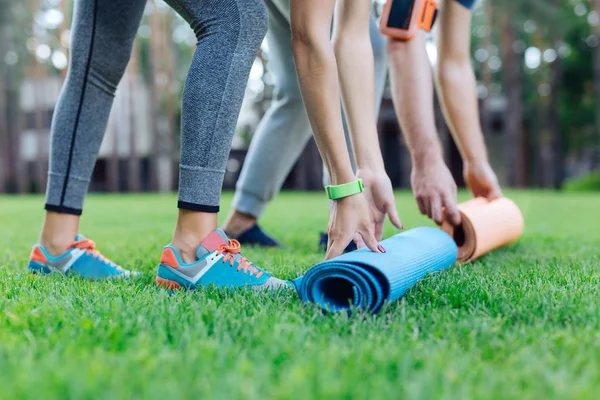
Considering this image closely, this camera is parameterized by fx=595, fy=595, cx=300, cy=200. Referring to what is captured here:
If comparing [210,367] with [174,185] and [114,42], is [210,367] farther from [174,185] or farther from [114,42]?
[174,185]

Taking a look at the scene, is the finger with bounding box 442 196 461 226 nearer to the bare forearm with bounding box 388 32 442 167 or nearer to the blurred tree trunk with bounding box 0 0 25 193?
the bare forearm with bounding box 388 32 442 167

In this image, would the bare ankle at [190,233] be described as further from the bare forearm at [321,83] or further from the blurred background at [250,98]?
the blurred background at [250,98]

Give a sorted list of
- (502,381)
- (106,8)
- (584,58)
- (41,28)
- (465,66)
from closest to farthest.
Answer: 1. (502,381)
2. (106,8)
3. (465,66)
4. (41,28)
5. (584,58)

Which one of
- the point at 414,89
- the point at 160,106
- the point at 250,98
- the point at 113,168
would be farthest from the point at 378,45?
the point at 160,106

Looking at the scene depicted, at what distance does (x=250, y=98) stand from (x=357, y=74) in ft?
59.9

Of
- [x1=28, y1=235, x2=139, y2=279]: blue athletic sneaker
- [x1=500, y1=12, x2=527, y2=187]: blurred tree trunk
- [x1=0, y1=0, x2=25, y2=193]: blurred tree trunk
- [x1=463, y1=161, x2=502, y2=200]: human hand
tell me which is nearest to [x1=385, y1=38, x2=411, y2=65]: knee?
[x1=463, y1=161, x2=502, y2=200]: human hand

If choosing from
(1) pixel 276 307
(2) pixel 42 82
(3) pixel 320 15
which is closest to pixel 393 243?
(1) pixel 276 307

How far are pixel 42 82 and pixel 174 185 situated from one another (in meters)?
5.95

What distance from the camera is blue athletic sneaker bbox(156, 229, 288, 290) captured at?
1.92 m

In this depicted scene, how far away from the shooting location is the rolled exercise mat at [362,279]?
1573mm

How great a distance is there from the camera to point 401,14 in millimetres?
2697

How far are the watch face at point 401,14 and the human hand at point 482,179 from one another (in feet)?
2.79

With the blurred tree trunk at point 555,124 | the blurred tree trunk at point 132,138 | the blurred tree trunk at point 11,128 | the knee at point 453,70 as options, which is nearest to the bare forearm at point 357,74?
the knee at point 453,70

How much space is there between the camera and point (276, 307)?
1633mm
